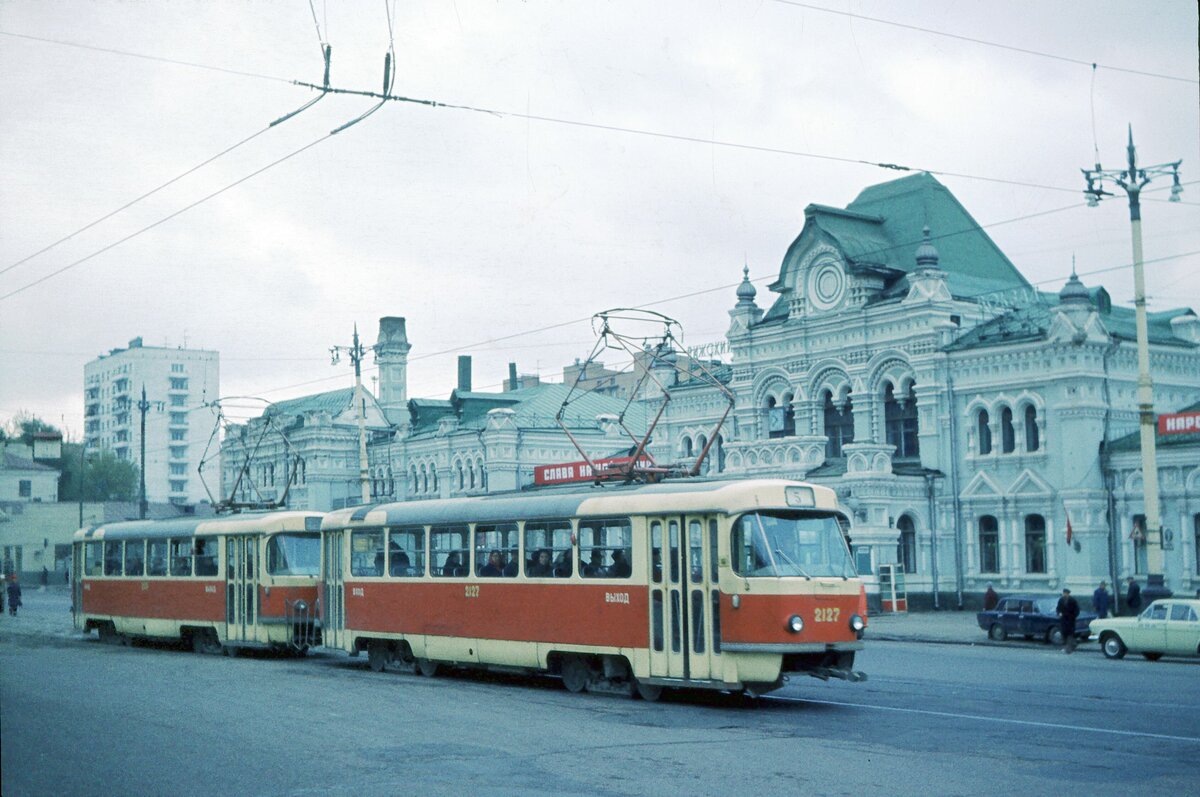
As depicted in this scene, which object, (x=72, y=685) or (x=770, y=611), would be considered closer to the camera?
(x=770, y=611)

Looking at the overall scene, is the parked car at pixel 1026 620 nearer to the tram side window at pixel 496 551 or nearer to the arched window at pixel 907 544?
the arched window at pixel 907 544

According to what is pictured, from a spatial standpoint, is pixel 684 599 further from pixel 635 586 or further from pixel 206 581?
pixel 206 581

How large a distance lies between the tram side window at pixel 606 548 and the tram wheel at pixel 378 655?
20.1 feet

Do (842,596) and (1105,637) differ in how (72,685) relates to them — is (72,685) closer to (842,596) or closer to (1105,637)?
(842,596)

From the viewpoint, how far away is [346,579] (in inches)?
957

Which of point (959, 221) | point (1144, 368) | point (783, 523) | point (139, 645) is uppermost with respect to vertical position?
point (959, 221)

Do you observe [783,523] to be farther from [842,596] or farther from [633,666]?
[633,666]

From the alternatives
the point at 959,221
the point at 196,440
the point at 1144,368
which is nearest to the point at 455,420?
the point at 959,221

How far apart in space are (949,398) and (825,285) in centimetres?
670

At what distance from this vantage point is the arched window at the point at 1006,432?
4334 centimetres

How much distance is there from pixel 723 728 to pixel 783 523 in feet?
10.3

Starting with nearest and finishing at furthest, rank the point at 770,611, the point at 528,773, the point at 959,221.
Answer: the point at 528,773, the point at 770,611, the point at 959,221

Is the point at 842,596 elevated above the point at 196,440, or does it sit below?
below

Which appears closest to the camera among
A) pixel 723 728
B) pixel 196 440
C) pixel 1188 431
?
pixel 723 728
